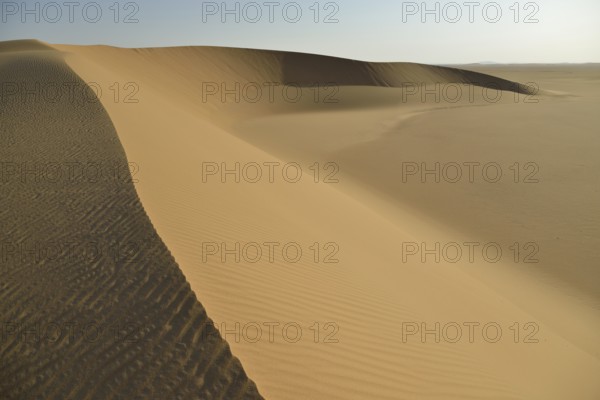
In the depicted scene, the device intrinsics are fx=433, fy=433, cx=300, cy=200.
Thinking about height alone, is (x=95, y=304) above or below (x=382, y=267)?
above

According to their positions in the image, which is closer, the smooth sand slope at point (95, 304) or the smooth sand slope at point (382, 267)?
the smooth sand slope at point (95, 304)

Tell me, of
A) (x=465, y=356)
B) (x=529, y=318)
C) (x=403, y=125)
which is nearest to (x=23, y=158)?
(x=465, y=356)

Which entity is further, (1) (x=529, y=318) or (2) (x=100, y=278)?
(1) (x=529, y=318)

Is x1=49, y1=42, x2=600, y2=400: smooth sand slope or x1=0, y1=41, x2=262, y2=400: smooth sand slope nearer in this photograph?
x1=0, y1=41, x2=262, y2=400: smooth sand slope

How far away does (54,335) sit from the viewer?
125 inches

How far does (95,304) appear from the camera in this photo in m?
3.42

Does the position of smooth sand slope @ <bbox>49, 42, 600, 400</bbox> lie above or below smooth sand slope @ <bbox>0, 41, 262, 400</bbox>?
below

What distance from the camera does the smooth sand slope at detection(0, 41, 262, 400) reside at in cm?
279

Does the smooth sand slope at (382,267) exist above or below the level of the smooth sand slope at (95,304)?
below

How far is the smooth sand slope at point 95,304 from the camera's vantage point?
9.15 feet

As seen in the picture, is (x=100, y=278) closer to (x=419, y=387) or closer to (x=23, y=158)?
(x=419, y=387)

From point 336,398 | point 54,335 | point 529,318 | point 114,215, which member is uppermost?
point 114,215

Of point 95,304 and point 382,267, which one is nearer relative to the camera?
point 95,304

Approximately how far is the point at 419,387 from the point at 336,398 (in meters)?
0.90
